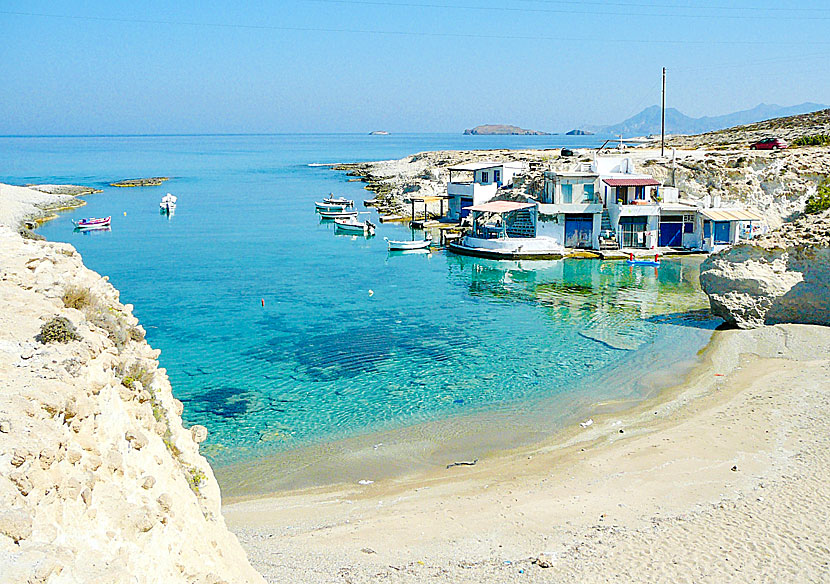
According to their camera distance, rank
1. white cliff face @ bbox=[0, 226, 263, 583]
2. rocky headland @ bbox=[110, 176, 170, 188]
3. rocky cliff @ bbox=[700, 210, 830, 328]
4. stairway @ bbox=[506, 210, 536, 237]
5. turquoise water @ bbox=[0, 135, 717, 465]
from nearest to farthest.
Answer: white cliff face @ bbox=[0, 226, 263, 583] < turquoise water @ bbox=[0, 135, 717, 465] < rocky cliff @ bbox=[700, 210, 830, 328] < stairway @ bbox=[506, 210, 536, 237] < rocky headland @ bbox=[110, 176, 170, 188]

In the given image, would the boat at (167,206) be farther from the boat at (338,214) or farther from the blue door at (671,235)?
the blue door at (671,235)

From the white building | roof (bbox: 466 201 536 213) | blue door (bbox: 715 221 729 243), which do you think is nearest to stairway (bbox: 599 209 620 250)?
roof (bbox: 466 201 536 213)

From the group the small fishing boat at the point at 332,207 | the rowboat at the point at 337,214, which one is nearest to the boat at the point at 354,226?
the rowboat at the point at 337,214

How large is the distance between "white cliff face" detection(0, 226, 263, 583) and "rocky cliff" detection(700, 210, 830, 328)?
26199mm

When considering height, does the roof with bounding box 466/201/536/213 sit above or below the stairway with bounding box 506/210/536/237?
above

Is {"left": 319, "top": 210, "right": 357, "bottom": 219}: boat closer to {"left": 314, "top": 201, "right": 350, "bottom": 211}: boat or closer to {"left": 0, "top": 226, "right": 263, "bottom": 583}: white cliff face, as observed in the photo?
{"left": 314, "top": 201, "right": 350, "bottom": 211}: boat

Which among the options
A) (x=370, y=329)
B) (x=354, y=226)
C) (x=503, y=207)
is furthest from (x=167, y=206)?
(x=370, y=329)

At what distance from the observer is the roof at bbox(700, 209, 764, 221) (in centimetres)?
5344

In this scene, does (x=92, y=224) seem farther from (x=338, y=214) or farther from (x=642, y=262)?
(x=642, y=262)

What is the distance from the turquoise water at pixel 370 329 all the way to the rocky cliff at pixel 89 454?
9.83 meters

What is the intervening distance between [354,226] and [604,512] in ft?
189

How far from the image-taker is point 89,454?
7535 millimetres

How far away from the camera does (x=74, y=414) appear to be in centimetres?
761

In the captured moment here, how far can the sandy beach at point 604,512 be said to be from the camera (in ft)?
42.7
